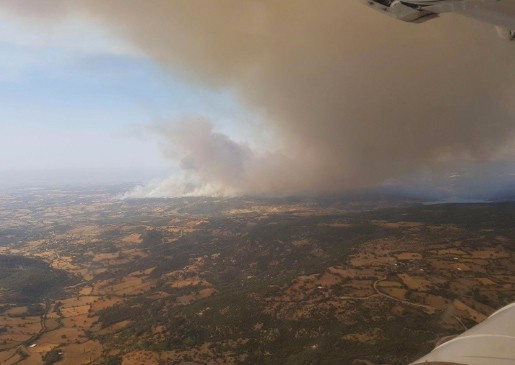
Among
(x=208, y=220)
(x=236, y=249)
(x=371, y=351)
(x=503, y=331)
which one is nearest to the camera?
(x=503, y=331)

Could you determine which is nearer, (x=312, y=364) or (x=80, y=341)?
(x=312, y=364)

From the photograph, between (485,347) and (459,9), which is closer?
(485,347)

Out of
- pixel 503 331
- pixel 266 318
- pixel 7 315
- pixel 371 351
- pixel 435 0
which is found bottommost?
pixel 7 315

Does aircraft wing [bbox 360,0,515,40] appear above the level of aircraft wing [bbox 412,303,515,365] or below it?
above

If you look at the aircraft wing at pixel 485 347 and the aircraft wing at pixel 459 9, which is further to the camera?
the aircraft wing at pixel 459 9

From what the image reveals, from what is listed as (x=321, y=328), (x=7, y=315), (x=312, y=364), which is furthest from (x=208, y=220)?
(x=312, y=364)

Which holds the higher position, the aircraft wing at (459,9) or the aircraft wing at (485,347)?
the aircraft wing at (459,9)

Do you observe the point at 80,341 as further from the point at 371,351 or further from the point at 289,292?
the point at 371,351

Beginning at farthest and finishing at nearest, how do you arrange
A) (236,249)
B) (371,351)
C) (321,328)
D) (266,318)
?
(236,249), (266,318), (321,328), (371,351)

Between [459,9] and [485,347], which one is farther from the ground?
[459,9]

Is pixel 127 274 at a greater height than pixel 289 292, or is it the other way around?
pixel 289 292

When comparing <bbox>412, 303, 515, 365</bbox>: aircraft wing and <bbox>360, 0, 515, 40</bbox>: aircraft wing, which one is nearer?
<bbox>412, 303, 515, 365</bbox>: aircraft wing
